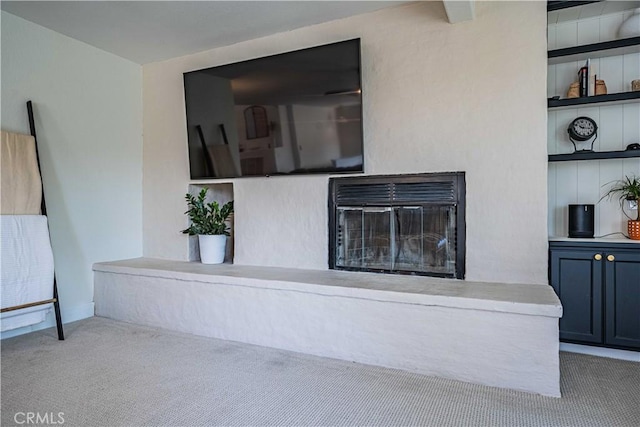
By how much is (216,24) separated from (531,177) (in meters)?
2.52

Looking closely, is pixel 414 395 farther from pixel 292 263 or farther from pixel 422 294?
pixel 292 263

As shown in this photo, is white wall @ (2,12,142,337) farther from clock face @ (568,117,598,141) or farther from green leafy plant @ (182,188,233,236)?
clock face @ (568,117,598,141)

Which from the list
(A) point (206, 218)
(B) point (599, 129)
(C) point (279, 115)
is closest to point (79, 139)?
(A) point (206, 218)

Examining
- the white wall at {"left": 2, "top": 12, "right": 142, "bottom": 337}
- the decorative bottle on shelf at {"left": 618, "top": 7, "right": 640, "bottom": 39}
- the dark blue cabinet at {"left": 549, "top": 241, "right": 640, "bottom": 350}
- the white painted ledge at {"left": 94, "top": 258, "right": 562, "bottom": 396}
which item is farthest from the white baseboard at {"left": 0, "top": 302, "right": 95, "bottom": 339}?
the decorative bottle on shelf at {"left": 618, "top": 7, "right": 640, "bottom": 39}

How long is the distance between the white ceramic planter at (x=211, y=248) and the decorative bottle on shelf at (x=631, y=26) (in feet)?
10.6

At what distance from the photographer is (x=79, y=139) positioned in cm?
341

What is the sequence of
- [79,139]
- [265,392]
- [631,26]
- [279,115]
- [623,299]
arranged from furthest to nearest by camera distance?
[79,139]
[279,115]
[631,26]
[623,299]
[265,392]

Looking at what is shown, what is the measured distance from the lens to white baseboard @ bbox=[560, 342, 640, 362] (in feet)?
7.88

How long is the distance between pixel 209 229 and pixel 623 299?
3007 mm

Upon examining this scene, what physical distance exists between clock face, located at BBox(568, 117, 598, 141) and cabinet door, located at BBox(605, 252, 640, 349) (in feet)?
2.64

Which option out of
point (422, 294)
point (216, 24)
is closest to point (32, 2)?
point (216, 24)

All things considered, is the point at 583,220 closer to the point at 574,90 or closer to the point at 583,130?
the point at 583,130

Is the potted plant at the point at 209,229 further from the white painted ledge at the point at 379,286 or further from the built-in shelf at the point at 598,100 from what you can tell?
the built-in shelf at the point at 598,100

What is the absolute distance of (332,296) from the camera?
2.49m
